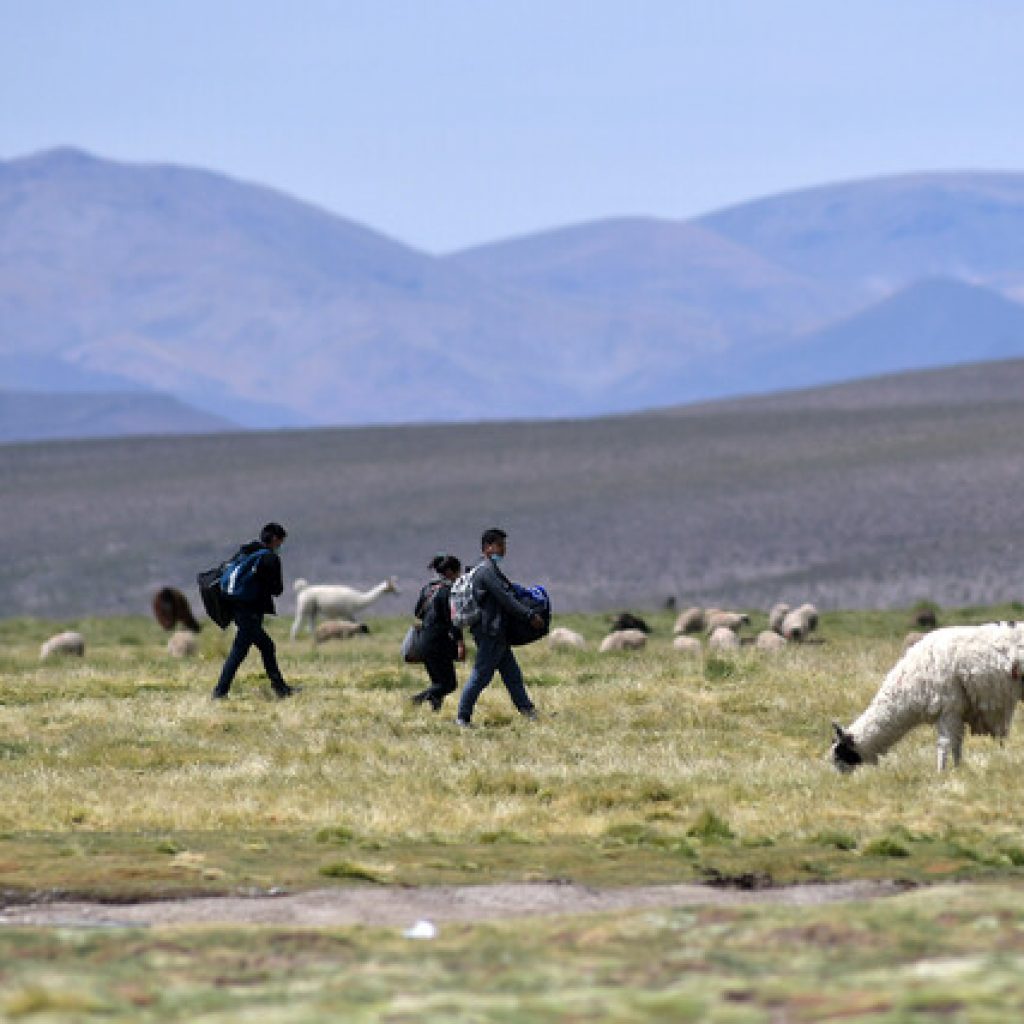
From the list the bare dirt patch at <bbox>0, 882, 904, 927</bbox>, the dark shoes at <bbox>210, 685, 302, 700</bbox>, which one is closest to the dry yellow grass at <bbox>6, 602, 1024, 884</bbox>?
the dark shoes at <bbox>210, 685, 302, 700</bbox>

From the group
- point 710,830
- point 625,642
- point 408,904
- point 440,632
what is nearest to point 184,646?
point 625,642

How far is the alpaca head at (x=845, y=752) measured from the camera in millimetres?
18969

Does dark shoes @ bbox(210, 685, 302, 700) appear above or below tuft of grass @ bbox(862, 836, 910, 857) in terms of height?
above

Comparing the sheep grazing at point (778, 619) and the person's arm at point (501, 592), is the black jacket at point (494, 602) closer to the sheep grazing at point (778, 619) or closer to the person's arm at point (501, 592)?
the person's arm at point (501, 592)

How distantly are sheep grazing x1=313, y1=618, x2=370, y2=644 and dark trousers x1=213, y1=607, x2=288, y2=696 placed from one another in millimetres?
13541

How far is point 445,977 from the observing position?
33.5 ft

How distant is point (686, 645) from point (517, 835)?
17407 millimetres

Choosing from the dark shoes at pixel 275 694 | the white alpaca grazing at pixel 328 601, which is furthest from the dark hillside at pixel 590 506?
the dark shoes at pixel 275 694

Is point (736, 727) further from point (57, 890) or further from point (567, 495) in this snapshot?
point (567, 495)

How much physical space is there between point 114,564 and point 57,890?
2475 inches

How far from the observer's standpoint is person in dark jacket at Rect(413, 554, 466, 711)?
77.2 feet

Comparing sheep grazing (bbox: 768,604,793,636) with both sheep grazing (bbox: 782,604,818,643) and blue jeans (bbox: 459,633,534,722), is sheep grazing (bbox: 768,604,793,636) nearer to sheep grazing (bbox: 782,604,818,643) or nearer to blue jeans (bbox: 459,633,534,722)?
sheep grazing (bbox: 782,604,818,643)

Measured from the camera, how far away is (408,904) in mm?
13023

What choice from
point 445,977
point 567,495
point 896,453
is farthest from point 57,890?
point 896,453
